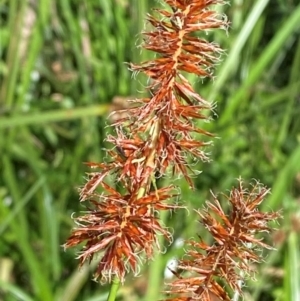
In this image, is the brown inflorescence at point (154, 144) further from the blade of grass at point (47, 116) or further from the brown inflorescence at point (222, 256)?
the blade of grass at point (47, 116)

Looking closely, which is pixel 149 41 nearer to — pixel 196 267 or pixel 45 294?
pixel 196 267

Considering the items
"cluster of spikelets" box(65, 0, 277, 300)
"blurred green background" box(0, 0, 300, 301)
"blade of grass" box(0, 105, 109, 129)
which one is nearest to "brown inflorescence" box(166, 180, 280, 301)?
"cluster of spikelets" box(65, 0, 277, 300)

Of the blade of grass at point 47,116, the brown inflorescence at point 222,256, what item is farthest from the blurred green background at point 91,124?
the brown inflorescence at point 222,256

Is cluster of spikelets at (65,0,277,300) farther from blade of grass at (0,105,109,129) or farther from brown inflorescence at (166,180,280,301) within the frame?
blade of grass at (0,105,109,129)

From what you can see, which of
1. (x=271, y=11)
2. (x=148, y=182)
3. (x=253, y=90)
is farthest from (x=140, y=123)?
(x=271, y=11)

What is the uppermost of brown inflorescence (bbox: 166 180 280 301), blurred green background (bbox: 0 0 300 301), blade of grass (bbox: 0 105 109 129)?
brown inflorescence (bbox: 166 180 280 301)

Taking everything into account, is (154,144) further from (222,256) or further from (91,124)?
(91,124)

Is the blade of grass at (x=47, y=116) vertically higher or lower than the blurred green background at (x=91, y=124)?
higher
